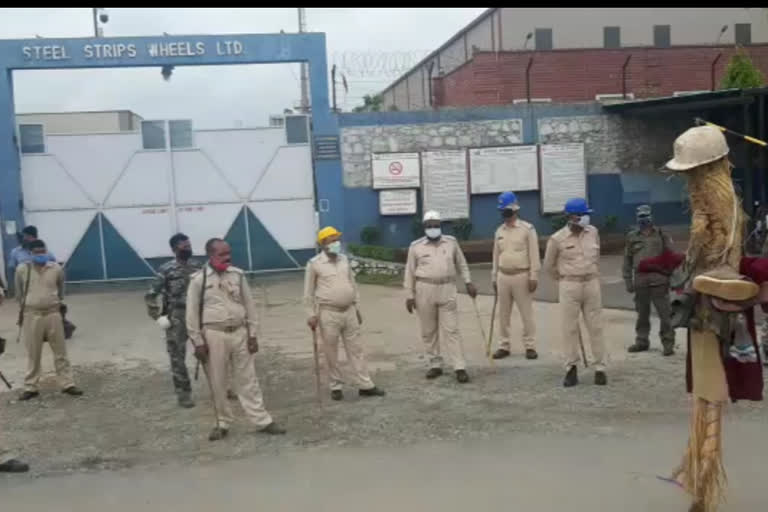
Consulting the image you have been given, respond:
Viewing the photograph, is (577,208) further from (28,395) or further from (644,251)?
(28,395)

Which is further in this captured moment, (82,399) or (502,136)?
(502,136)

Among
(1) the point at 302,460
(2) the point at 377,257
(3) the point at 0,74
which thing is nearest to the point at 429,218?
(1) the point at 302,460

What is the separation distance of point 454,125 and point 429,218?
36.3 ft

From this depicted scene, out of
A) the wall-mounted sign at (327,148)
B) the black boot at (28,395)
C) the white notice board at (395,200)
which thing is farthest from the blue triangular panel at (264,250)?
the black boot at (28,395)

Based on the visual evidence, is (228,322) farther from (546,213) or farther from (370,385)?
(546,213)

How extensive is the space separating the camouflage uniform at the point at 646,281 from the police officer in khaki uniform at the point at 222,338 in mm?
4442

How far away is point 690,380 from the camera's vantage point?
4.79m

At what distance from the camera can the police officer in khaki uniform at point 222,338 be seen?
22.3 feet

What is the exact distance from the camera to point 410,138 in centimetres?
1925

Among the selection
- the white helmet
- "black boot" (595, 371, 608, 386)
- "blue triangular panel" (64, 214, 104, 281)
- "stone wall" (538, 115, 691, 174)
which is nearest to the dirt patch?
"black boot" (595, 371, 608, 386)

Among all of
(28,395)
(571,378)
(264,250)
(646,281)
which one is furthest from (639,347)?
(264,250)

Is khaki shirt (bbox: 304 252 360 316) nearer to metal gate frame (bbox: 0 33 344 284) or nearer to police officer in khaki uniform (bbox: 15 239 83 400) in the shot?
police officer in khaki uniform (bbox: 15 239 83 400)
